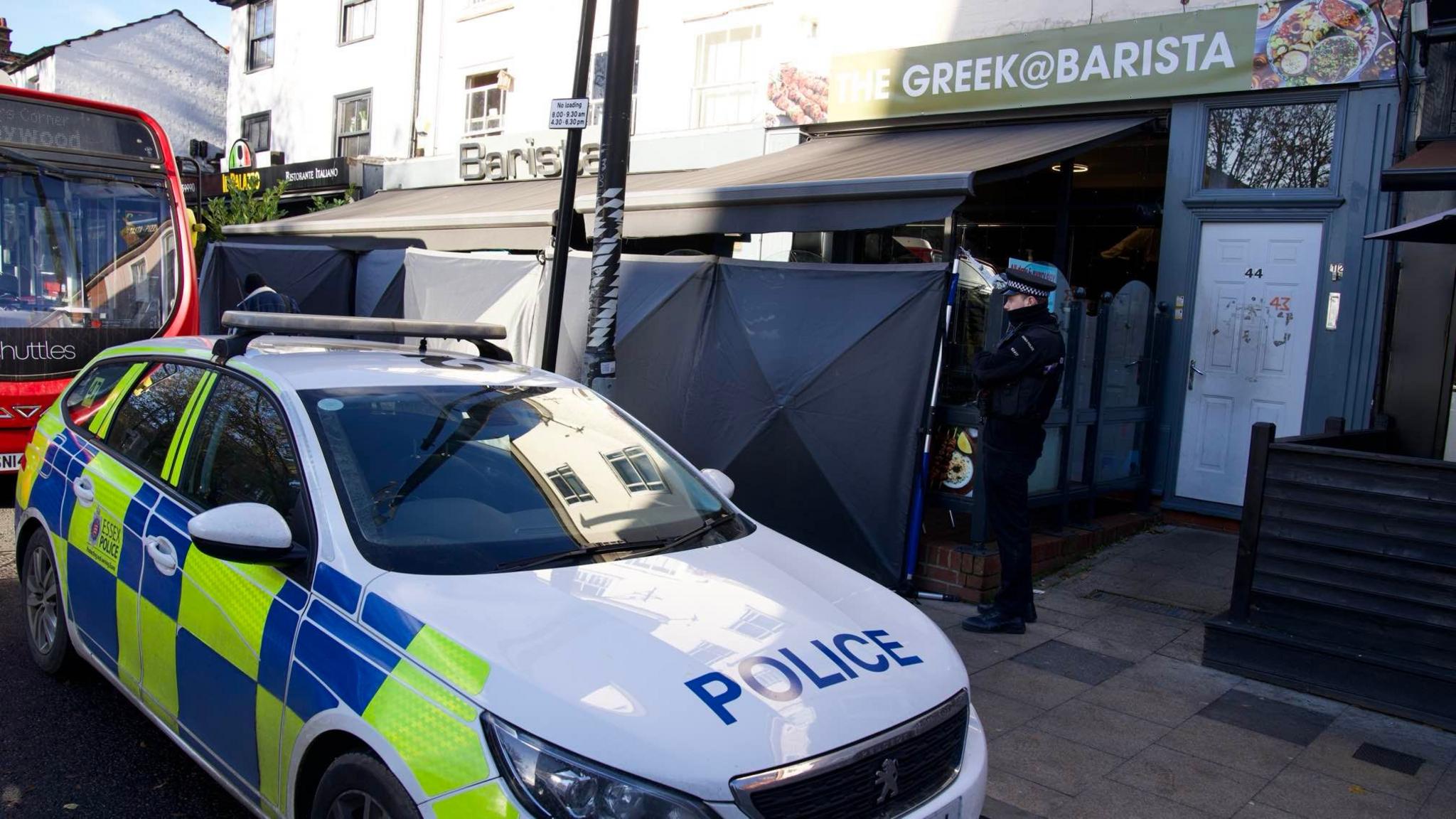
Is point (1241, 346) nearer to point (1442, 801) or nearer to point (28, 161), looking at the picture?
point (1442, 801)

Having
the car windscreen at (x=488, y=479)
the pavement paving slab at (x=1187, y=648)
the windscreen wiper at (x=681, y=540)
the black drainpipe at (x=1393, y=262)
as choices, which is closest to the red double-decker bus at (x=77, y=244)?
the car windscreen at (x=488, y=479)

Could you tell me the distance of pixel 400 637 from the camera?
104 inches

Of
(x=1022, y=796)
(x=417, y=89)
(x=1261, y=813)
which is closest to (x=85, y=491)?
(x=1022, y=796)

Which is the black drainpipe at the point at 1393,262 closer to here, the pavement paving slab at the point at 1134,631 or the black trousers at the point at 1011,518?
the pavement paving slab at the point at 1134,631

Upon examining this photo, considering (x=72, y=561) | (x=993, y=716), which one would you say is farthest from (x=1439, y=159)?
(x=72, y=561)

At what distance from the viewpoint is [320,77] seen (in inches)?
748

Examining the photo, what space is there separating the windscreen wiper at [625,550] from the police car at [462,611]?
0.5 inches

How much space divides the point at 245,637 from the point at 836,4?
9.82 metres

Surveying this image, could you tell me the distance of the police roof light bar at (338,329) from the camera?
371 centimetres

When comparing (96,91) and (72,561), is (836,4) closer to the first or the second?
(72,561)

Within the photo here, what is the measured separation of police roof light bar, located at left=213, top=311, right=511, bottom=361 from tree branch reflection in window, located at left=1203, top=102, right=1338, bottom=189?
21.8ft

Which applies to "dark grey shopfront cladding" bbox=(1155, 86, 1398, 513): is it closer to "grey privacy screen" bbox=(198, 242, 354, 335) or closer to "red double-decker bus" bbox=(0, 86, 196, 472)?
"red double-decker bus" bbox=(0, 86, 196, 472)

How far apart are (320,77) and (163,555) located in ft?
Result: 58.0

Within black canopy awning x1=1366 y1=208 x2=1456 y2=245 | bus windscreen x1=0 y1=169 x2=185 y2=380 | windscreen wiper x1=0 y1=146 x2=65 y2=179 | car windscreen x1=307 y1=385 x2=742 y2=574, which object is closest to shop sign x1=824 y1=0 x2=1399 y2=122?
black canopy awning x1=1366 y1=208 x2=1456 y2=245
